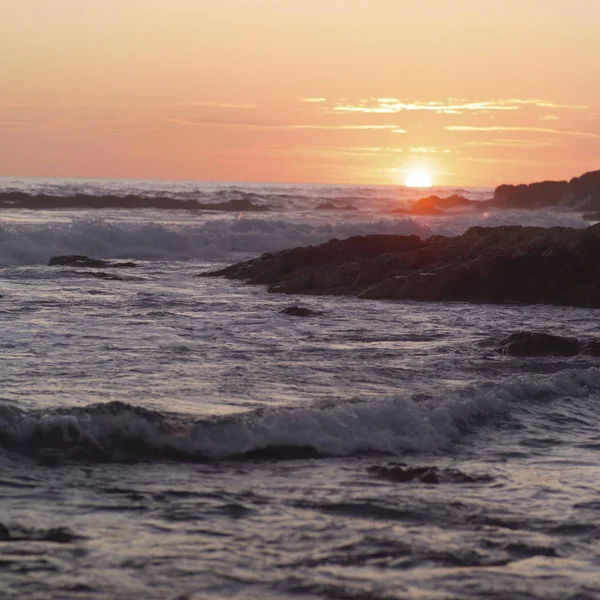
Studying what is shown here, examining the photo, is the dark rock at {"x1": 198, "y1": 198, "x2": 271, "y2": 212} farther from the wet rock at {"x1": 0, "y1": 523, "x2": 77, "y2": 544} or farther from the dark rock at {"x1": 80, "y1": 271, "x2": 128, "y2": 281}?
the wet rock at {"x1": 0, "y1": 523, "x2": 77, "y2": 544}

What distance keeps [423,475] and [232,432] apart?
1702 mm

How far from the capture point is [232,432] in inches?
325

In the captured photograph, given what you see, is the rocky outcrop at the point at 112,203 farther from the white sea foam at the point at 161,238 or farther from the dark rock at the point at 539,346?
the dark rock at the point at 539,346

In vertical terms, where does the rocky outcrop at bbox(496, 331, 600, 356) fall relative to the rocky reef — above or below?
below

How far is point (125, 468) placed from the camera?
7.54 metres

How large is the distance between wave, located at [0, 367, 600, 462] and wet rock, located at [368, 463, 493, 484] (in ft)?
1.91

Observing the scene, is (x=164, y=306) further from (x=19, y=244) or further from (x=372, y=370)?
(x=19, y=244)

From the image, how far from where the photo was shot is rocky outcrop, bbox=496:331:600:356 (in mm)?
13305

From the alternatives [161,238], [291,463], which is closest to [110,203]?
[161,238]

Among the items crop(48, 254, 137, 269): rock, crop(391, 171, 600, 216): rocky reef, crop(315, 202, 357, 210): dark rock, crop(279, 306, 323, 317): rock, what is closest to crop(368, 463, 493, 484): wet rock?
crop(279, 306, 323, 317): rock

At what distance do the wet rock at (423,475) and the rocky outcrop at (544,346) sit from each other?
587 centimetres

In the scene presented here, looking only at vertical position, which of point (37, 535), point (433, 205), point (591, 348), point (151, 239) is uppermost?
point (433, 205)

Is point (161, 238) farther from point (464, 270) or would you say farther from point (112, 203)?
point (112, 203)

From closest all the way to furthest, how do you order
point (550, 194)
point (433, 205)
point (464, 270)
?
point (464, 270) → point (433, 205) → point (550, 194)
